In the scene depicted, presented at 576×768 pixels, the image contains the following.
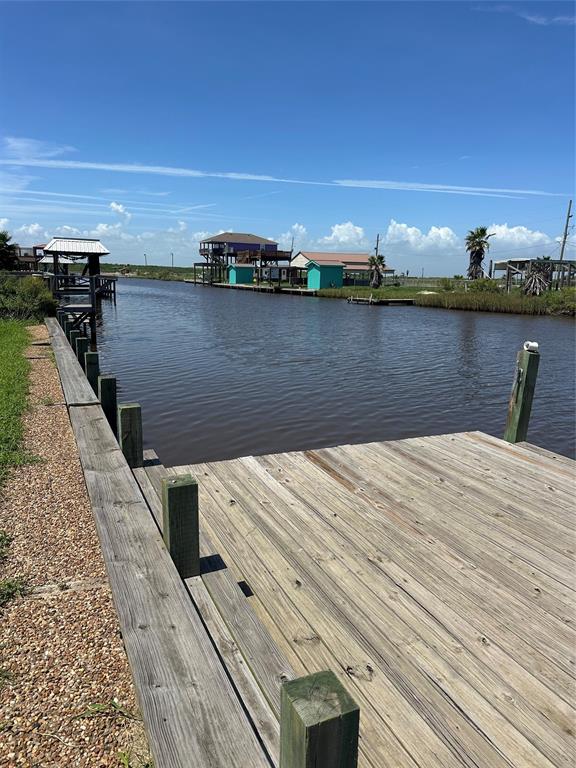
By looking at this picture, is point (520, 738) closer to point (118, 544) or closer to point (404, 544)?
point (404, 544)

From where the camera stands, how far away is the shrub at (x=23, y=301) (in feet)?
70.0

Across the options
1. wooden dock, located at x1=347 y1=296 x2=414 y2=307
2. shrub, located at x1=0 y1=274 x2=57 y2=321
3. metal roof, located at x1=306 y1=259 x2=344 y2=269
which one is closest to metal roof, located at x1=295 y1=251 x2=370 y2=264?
metal roof, located at x1=306 y1=259 x2=344 y2=269

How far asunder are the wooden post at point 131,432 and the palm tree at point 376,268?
239 feet

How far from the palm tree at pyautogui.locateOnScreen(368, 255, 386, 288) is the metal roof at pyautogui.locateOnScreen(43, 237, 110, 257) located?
49.5 m

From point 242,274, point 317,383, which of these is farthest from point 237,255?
point 317,383

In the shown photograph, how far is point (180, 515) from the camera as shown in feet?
11.5

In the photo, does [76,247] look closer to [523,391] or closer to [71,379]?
[71,379]

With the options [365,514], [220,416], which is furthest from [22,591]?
[220,416]

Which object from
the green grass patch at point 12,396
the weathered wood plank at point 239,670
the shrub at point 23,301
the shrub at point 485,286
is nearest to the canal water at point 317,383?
the green grass patch at point 12,396

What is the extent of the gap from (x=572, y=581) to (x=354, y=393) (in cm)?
1160

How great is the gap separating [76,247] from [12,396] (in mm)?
25065

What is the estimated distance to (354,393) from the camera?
51.6 feet

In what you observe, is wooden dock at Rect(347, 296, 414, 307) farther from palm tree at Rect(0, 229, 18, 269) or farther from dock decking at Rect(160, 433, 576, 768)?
dock decking at Rect(160, 433, 576, 768)

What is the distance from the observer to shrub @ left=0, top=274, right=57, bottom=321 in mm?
21345
